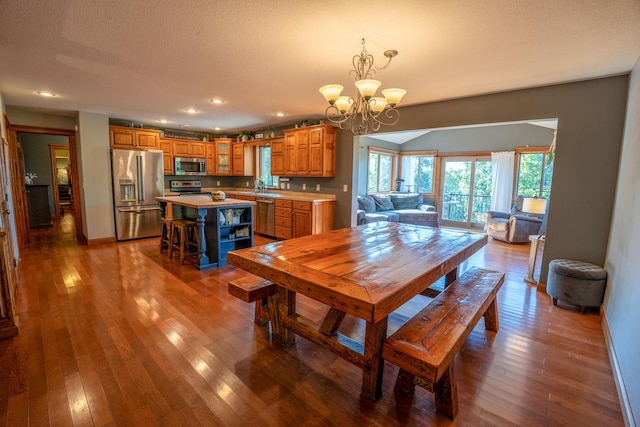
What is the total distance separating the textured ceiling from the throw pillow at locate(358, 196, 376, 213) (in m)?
3.16

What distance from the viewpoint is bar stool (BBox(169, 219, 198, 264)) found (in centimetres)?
419

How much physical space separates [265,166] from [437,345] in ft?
20.3

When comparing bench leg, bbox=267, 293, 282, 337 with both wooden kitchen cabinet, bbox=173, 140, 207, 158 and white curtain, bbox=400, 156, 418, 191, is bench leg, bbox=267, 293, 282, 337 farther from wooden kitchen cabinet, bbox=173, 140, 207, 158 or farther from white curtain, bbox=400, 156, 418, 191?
white curtain, bbox=400, 156, 418, 191

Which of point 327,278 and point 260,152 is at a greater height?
point 260,152

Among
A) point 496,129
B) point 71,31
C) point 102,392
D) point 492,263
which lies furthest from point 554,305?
point 496,129

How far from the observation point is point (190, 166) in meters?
6.86

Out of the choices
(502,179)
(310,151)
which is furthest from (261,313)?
(502,179)

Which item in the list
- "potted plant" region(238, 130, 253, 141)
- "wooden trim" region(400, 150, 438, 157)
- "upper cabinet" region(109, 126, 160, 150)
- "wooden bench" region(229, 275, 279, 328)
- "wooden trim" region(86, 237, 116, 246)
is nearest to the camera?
"wooden bench" region(229, 275, 279, 328)

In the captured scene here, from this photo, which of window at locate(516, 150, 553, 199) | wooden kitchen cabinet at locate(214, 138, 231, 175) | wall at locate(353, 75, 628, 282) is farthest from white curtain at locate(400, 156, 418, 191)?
wall at locate(353, 75, 628, 282)

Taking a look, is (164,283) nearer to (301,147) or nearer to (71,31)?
(71,31)

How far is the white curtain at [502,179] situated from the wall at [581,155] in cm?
408

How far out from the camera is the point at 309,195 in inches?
235

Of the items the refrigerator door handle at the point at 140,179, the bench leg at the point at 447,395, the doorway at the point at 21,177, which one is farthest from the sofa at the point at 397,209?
the doorway at the point at 21,177

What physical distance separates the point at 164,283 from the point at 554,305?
13.9ft
